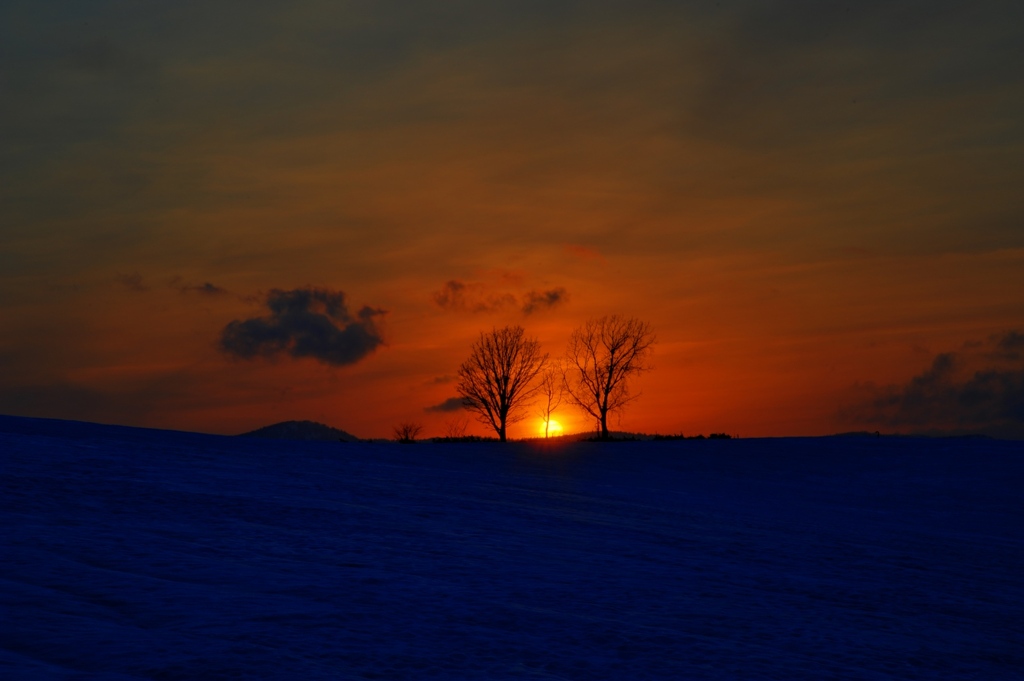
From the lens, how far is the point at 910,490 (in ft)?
101

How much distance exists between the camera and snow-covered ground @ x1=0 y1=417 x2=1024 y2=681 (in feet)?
26.4

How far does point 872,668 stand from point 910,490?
23.7m

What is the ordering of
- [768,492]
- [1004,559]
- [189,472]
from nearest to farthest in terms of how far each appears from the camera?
[1004,559], [189,472], [768,492]

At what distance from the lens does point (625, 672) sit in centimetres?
802

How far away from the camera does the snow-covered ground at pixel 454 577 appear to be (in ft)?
26.4

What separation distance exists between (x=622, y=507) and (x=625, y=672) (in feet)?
45.6

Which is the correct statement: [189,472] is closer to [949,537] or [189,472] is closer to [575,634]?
[575,634]

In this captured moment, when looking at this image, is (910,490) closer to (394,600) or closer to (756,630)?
(756,630)

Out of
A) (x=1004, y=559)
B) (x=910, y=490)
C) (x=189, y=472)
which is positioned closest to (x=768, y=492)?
(x=910, y=490)

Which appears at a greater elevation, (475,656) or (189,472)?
(189,472)

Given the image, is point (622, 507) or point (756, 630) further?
point (622, 507)

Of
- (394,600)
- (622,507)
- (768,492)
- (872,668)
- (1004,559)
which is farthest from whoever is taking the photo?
(768,492)

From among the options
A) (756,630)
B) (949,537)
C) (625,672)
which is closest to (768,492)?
(949,537)

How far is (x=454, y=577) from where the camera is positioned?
11570 mm
